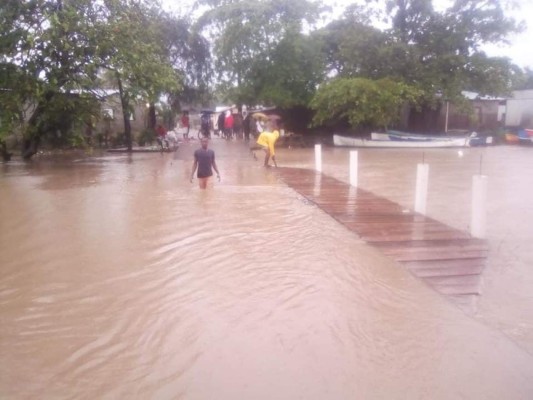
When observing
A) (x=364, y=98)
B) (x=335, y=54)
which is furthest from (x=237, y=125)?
(x=364, y=98)

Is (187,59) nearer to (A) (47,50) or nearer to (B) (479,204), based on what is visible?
(A) (47,50)

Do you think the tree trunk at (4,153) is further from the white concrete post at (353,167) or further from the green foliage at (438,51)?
the green foliage at (438,51)

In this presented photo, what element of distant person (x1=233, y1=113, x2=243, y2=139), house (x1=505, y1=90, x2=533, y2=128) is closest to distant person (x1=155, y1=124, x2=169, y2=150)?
distant person (x1=233, y1=113, x2=243, y2=139)

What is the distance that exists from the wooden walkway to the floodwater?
209 millimetres

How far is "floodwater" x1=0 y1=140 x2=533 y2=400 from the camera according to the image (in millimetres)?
3811

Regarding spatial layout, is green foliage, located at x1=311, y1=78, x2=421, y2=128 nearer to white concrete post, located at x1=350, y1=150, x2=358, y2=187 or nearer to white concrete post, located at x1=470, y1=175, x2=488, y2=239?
white concrete post, located at x1=350, y1=150, x2=358, y2=187

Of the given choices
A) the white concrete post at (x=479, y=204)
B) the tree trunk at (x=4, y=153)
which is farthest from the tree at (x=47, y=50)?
the white concrete post at (x=479, y=204)

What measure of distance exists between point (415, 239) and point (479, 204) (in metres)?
1.01

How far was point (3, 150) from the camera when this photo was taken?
18500 mm

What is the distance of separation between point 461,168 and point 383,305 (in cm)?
1356

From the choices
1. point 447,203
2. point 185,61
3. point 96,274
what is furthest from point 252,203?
point 185,61

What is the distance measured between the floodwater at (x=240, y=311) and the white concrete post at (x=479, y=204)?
336 mm

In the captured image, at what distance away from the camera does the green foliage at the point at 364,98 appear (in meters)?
23.7

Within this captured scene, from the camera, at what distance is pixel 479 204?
744 centimetres
